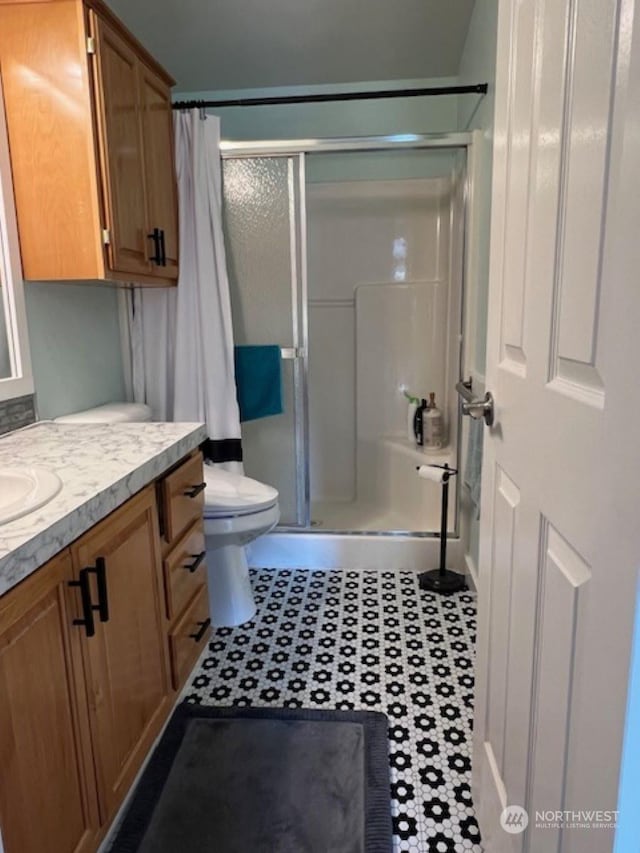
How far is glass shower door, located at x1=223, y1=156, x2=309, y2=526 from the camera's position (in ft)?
7.54

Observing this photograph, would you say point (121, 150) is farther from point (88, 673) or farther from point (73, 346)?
point (88, 673)

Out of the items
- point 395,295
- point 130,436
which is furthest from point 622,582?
point 395,295

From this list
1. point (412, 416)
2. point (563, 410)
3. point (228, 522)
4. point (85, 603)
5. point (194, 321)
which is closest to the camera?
point (563, 410)

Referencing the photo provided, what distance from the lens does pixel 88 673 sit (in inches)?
41.1

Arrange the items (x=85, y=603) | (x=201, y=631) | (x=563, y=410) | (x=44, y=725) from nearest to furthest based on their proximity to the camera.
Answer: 1. (x=563, y=410)
2. (x=44, y=725)
3. (x=85, y=603)
4. (x=201, y=631)

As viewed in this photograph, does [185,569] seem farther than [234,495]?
No

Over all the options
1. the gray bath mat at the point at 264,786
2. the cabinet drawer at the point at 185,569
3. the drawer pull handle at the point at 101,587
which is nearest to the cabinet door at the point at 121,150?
the cabinet drawer at the point at 185,569

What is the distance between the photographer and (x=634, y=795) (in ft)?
1.69

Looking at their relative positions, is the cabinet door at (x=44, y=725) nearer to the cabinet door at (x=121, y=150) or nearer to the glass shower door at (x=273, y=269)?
the cabinet door at (x=121, y=150)

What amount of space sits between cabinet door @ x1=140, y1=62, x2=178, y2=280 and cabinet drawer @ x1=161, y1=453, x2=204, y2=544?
0.85m

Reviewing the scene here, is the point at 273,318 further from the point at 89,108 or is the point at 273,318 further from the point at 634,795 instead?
the point at 634,795

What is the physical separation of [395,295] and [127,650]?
2356 millimetres

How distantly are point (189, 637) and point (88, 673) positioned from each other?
632 mm

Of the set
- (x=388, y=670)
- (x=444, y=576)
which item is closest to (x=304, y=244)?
(x=444, y=576)
